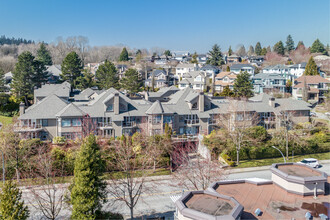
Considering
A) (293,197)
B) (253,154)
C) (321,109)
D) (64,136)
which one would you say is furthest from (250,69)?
(293,197)

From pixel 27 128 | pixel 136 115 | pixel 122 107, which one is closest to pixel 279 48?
pixel 136 115

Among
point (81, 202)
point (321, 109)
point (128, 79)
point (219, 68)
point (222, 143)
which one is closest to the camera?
point (81, 202)

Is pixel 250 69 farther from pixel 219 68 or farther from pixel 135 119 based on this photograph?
pixel 135 119

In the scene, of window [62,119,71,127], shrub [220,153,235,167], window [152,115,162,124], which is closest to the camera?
shrub [220,153,235,167]

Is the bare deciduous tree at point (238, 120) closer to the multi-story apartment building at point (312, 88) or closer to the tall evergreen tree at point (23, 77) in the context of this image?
the multi-story apartment building at point (312, 88)

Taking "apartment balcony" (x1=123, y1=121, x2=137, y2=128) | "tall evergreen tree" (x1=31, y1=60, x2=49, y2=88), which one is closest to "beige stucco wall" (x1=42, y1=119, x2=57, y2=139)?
"apartment balcony" (x1=123, y1=121, x2=137, y2=128)

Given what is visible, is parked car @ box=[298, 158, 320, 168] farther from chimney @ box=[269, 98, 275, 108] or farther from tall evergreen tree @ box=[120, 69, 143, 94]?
tall evergreen tree @ box=[120, 69, 143, 94]

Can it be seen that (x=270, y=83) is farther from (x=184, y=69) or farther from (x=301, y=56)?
(x=301, y=56)

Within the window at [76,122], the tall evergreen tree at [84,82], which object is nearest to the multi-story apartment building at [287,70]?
the tall evergreen tree at [84,82]
